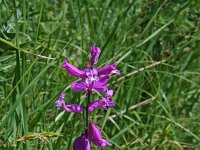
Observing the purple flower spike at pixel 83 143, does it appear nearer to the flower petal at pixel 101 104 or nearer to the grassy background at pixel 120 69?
the flower petal at pixel 101 104

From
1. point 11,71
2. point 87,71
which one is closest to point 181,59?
point 11,71

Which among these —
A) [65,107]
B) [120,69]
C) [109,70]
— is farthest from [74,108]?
[120,69]

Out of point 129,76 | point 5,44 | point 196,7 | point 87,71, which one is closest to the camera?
point 87,71

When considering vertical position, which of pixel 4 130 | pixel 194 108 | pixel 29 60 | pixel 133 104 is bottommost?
pixel 194 108

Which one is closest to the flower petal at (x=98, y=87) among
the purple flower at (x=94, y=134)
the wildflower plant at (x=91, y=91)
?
the wildflower plant at (x=91, y=91)

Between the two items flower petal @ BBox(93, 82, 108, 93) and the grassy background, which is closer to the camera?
flower petal @ BBox(93, 82, 108, 93)

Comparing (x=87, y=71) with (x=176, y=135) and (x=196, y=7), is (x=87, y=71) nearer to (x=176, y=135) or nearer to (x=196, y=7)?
(x=176, y=135)

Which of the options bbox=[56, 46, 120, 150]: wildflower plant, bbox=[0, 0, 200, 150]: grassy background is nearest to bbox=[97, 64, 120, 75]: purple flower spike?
bbox=[56, 46, 120, 150]: wildflower plant

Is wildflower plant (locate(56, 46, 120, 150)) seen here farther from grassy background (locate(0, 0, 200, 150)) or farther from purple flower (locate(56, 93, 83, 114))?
grassy background (locate(0, 0, 200, 150))
